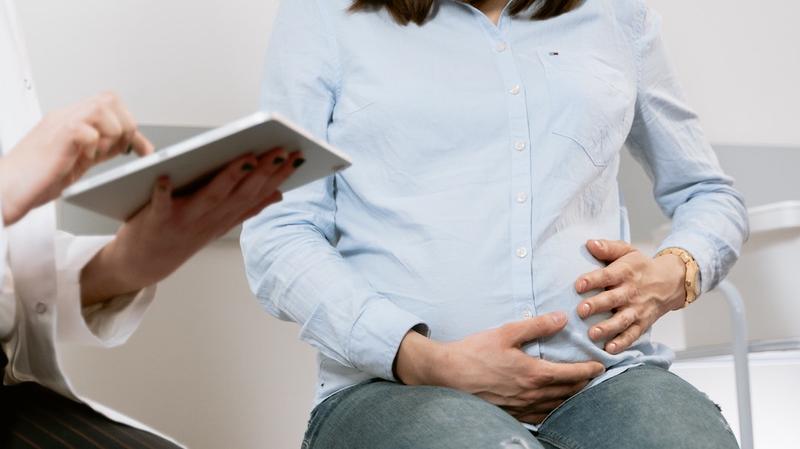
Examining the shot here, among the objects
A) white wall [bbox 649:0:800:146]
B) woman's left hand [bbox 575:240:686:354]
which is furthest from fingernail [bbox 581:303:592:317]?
white wall [bbox 649:0:800:146]

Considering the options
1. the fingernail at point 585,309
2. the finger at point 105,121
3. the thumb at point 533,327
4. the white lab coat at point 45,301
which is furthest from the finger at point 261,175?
the fingernail at point 585,309

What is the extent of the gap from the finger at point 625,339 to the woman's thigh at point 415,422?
0.20 m

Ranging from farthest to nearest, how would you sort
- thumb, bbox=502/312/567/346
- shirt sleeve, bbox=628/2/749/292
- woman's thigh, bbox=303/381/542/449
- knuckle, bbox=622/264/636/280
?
shirt sleeve, bbox=628/2/749/292, knuckle, bbox=622/264/636/280, thumb, bbox=502/312/567/346, woman's thigh, bbox=303/381/542/449

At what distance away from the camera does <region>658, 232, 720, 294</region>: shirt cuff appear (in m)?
1.22

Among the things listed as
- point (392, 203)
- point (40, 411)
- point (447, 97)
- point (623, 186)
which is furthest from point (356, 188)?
point (623, 186)

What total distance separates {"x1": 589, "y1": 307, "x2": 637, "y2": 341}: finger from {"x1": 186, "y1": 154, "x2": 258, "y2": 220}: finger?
50 centimetres

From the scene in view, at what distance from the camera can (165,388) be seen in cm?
163

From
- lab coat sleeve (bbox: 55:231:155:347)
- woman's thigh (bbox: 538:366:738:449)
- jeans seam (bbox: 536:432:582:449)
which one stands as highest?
lab coat sleeve (bbox: 55:231:155:347)

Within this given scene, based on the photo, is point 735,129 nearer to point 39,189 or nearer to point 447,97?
point 447,97

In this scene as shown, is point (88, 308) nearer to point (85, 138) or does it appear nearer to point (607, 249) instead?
point (85, 138)

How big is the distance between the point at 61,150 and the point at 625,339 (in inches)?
26.6

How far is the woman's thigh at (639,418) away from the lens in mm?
967

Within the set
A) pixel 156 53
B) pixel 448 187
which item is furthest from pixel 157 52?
pixel 448 187

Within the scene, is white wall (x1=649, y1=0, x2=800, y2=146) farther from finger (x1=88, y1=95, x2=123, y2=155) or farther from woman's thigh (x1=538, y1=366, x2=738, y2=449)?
finger (x1=88, y1=95, x2=123, y2=155)
